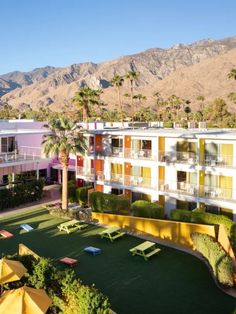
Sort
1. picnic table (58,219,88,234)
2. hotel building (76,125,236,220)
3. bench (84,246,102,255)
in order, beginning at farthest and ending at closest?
hotel building (76,125,236,220) < picnic table (58,219,88,234) < bench (84,246,102,255)

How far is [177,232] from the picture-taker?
24.1 m

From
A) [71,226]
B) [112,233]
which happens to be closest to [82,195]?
[71,226]

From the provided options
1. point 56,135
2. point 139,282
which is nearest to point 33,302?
point 139,282

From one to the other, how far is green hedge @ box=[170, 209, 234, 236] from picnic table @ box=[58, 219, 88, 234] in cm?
699

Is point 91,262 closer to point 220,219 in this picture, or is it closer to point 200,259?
point 200,259

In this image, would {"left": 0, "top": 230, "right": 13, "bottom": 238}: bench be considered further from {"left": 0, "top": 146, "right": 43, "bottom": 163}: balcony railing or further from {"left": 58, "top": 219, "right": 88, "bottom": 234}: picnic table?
{"left": 0, "top": 146, "right": 43, "bottom": 163}: balcony railing

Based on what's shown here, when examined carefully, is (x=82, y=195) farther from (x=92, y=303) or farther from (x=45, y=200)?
(x=92, y=303)

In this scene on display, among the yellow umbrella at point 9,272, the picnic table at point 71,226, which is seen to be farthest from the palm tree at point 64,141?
the yellow umbrella at point 9,272

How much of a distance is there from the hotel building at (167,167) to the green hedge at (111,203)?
2.66 meters

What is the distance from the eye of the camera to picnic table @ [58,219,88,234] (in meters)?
26.6

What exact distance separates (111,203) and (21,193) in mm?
9386

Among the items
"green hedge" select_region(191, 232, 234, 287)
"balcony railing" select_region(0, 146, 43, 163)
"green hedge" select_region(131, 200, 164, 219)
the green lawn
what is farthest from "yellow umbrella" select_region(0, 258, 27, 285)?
"balcony railing" select_region(0, 146, 43, 163)

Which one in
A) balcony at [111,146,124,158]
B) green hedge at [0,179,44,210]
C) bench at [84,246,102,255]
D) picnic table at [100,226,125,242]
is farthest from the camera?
balcony at [111,146,124,158]

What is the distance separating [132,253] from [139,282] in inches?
155
